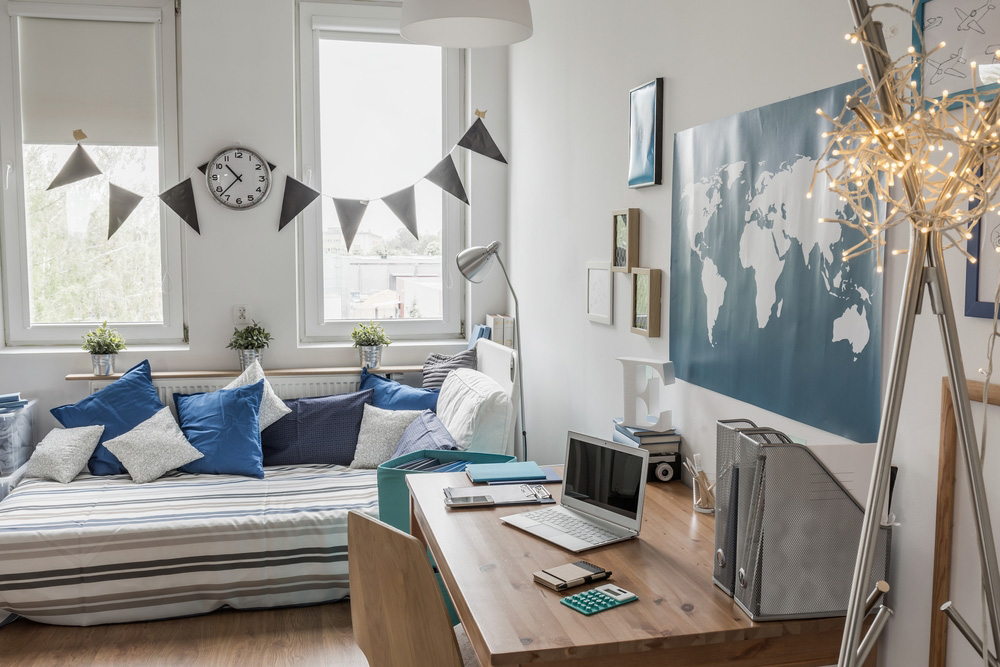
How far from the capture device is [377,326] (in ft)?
14.3

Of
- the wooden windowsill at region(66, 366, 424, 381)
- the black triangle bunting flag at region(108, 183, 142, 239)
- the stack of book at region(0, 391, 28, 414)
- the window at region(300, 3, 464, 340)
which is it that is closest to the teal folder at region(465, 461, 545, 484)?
the wooden windowsill at region(66, 366, 424, 381)

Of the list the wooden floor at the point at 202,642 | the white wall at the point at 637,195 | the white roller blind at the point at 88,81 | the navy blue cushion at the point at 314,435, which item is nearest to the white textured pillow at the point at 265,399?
the navy blue cushion at the point at 314,435

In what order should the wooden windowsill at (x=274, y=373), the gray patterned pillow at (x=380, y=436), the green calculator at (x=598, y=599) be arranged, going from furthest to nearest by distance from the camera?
the wooden windowsill at (x=274, y=373) → the gray patterned pillow at (x=380, y=436) → the green calculator at (x=598, y=599)

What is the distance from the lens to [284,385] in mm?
4156

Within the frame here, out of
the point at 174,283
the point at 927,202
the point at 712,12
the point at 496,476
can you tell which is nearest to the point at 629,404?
the point at 496,476

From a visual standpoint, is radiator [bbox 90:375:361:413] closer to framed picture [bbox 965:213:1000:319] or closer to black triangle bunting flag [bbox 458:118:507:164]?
black triangle bunting flag [bbox 458:118:507:164]

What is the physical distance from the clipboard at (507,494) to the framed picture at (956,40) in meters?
1.24

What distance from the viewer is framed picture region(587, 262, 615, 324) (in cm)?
271

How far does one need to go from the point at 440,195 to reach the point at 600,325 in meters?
1.89

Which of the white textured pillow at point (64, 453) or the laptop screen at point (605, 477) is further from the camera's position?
the white textured pillow at point (64, 453)

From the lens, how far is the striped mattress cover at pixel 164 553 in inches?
115

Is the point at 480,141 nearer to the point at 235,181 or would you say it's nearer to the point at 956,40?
the point at 235,181

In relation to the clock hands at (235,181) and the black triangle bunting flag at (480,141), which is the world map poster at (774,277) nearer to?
the black triangle bunting flag at (480,141)

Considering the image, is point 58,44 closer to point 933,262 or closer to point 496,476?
point 496,476
